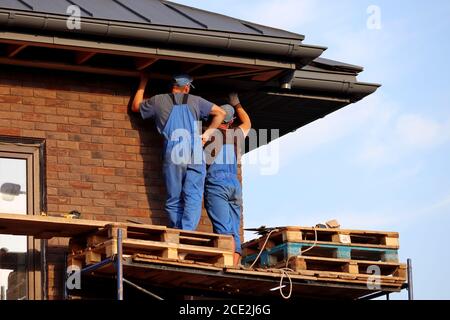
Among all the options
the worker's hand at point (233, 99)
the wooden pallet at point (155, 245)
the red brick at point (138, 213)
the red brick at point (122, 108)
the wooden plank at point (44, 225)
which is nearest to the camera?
the wooden plank at point (44, 225)

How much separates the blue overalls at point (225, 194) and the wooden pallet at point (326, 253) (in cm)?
56

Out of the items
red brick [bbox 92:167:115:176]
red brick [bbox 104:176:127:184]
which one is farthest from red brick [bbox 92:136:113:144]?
red brick [bbox 104:176:127:184]

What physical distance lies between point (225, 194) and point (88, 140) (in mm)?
1917

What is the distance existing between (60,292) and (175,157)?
2.32 meters

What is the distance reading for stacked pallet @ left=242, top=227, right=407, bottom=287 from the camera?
21.5 meters

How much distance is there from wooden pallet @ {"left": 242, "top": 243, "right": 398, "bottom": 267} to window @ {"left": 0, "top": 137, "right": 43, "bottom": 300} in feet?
9.65

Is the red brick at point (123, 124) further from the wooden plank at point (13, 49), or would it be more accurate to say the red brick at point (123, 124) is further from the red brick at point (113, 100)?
the wooden plank at point (13, 49)

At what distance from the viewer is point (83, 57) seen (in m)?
21.9

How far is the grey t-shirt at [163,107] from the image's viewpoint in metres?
22.2

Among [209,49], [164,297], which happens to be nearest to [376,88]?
[209,49]

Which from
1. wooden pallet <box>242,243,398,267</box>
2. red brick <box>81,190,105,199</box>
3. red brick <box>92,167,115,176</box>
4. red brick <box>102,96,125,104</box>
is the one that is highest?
red brick <box>102,96,125,104</box>

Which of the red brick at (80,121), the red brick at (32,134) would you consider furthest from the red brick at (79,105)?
the red brick at (32,134)

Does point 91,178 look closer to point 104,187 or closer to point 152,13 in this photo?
point 104,187

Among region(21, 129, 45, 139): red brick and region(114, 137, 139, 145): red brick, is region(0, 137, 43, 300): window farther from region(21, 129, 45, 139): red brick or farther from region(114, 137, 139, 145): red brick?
region(114, 137, 139, 145): red brick
